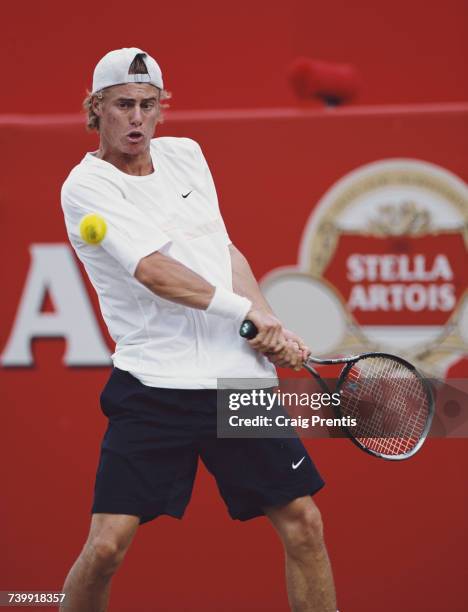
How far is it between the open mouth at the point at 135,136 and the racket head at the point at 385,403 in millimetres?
820

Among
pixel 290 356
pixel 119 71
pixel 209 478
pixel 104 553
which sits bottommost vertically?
pixel 209 478

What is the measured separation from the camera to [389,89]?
14.2ft

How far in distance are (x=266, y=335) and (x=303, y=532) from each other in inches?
20.5

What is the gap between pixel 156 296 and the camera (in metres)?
3.09

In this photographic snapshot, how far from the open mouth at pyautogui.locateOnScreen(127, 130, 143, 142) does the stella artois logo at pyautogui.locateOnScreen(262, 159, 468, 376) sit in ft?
3.37

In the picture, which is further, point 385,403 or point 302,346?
point 385,403

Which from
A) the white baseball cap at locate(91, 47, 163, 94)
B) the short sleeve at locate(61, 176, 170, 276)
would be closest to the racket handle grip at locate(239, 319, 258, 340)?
the short sleeve at locate(61, 176, 170, 276)

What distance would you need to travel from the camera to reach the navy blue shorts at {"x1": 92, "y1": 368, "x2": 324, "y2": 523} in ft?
10.2

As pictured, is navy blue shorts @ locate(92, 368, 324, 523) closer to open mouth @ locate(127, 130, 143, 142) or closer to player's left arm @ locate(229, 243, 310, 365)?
player's left arm @ locate(229, 243, 310, 365)

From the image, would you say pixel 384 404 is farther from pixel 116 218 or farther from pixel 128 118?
pixel 128 118

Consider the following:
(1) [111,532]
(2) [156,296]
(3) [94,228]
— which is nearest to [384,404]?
(2) [156,296]

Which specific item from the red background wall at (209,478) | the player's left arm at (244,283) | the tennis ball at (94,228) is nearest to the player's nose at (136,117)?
the tennis ball at (94,228)

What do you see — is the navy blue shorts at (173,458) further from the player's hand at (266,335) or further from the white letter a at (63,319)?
the white letter a at (63,319)

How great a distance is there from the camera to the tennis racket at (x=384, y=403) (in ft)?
11.0
